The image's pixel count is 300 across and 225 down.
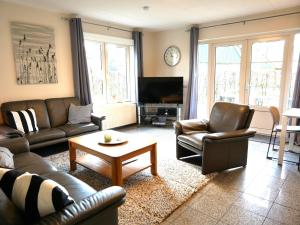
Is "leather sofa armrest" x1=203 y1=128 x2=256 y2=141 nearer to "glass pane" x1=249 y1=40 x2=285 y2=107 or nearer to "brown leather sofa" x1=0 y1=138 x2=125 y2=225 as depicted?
"brown leather sofa" x1=0 y1=138 x2=125 y2=225

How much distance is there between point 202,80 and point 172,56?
98 cm

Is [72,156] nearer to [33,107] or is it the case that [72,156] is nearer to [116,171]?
[116,171]

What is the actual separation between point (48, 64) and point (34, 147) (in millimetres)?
1590

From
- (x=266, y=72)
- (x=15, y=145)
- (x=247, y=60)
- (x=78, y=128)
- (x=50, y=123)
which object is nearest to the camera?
(x=15, y=145)

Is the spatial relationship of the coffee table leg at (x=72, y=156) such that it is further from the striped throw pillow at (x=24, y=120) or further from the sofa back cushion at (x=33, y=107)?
the sofa back cushion at (x=33, y=107)

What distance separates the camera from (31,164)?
2.18 metres

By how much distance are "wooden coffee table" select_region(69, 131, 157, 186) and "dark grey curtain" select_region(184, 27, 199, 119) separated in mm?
2641

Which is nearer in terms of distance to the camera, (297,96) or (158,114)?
(297,96)

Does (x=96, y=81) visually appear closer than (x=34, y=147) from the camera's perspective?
No

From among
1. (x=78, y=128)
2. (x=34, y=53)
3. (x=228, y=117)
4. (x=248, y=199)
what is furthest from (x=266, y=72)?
(x=34, y=53)

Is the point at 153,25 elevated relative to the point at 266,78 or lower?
elevated

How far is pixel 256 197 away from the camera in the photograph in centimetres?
231

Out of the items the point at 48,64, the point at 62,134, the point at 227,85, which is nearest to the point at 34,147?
the point at 62,134

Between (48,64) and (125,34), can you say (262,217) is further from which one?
(125,34)
